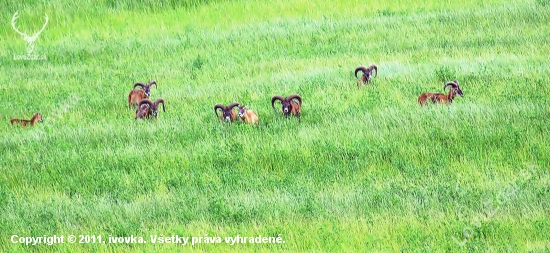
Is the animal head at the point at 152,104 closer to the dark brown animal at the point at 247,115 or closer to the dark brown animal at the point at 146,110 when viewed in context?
the dark brown animal at the point at 146,110

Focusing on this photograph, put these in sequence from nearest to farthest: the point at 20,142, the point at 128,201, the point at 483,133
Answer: the point at 128,201 → the point at 483,133 → the point at 20,142

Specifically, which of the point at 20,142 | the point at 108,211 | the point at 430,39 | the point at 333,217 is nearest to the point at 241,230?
the point at 333,217

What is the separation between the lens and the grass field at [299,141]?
8914 millimetres

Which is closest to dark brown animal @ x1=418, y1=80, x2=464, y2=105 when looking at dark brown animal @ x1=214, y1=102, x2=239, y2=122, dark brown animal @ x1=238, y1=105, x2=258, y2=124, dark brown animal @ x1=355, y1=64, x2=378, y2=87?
dark brown animal @ x1=355, y1=64, x2=378, y2=87

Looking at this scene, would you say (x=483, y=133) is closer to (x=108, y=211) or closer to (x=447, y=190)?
(x=447, y=190)

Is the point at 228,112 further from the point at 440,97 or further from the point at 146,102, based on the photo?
the point at 440,97

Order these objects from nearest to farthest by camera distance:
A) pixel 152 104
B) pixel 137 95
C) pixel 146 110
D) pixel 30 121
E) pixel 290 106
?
pixel 290 106 < pixel 152 104 < pixel 146 110 < pixel 30 121 < pixel 137 95

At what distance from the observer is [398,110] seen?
13.3 metres

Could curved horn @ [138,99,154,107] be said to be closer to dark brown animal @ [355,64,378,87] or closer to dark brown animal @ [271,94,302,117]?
dark brown animal @ [271,94,302,117]

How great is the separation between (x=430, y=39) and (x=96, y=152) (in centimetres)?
1062

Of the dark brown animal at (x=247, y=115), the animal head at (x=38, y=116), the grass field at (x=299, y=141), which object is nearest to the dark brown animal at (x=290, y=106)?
the grass field at (x=299, y=141)

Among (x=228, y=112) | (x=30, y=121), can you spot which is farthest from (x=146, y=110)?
(x=30, y=121)

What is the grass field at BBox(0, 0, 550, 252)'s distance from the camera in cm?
891

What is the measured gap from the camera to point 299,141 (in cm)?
1212
